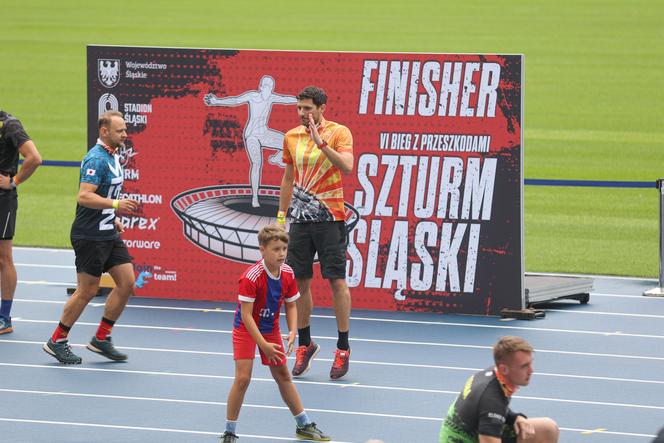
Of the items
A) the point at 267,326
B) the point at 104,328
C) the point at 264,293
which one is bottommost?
the point at 104,328

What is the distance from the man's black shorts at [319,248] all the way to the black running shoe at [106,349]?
5.50 ft

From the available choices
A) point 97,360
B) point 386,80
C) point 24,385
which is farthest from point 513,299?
point 24,385

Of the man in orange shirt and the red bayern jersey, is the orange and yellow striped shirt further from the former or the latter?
the red bayern jersey

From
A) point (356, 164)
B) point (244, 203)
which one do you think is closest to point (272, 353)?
point (356, 164)

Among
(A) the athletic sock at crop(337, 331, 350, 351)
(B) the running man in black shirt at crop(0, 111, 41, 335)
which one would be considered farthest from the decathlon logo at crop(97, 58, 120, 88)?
(A) the athletic sock at crop(337, 331, 350, 351)

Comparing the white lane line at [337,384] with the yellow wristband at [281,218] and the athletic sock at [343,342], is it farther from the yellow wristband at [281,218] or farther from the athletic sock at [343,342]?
the yellow wristband at [281,218]

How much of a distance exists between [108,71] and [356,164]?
2914 millimetres

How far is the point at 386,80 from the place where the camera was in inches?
548

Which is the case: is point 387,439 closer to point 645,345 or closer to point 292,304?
point 292,304

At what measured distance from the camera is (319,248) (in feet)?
38.0

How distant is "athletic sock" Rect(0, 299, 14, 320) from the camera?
12664 millimetres

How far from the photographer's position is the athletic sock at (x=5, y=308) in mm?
12664

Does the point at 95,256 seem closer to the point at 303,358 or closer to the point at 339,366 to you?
the point at 303,358

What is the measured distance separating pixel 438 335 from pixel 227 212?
2925 mm
